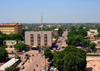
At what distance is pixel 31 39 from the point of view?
52.9 meters

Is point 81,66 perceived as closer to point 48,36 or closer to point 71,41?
point 48,36

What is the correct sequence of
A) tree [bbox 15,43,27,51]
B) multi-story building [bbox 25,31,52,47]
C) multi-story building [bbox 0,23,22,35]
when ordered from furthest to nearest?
multi-story building [bbox 0,23,22,35] < multi-story building [bbox 25,31,52,47] < tree [bbox 15,43,27,51]

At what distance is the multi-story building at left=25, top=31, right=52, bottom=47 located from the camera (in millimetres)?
51850

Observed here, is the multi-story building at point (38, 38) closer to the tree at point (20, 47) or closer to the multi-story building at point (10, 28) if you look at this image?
the tree at point (20, 47)

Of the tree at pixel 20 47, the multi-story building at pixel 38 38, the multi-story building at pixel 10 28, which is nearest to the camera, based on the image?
the tree at pixel 20 47

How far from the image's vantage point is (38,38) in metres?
52.3

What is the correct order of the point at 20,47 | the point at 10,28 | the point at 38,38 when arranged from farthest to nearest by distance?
the point at 10,28, the point at 38,38, the point at 20,47

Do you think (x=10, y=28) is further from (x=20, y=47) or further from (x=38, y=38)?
(x=20, y=47)

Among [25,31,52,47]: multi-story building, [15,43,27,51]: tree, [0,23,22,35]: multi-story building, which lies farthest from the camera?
[0,23,22,35]: multi-story building

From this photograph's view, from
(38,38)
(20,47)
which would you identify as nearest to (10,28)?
(38,38)

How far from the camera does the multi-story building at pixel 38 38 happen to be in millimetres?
51850

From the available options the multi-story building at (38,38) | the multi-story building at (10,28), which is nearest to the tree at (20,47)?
the multi-story building at (38,38)

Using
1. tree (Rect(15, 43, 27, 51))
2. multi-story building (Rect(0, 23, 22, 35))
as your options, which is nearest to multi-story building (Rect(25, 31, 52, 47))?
tree (Rect(15, 43, 27, 51))

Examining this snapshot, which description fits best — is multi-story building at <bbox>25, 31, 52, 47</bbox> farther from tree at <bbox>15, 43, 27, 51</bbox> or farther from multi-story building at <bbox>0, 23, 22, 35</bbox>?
multi-story building at <bbox>0, 23, 22, 35</bbox>
